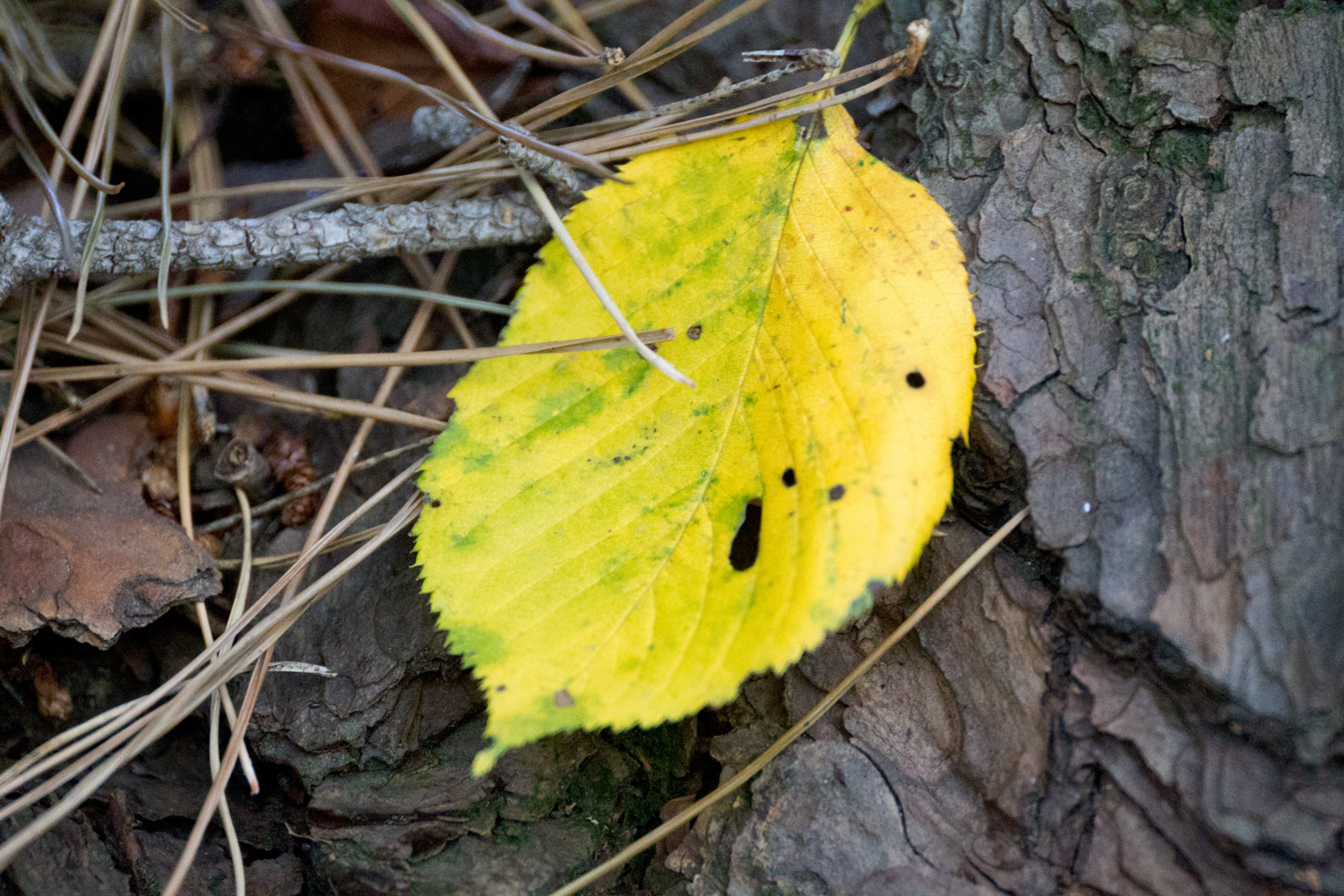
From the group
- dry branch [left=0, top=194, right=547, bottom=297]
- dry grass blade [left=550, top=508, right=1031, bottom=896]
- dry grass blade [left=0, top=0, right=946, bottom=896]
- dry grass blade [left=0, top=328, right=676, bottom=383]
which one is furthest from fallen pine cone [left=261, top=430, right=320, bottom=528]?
dry grass blade [left=550, top=508, right=1031, bottom=896]

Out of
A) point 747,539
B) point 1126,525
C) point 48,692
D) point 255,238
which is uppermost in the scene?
point 255,238

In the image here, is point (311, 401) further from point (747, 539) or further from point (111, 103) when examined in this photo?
point (747, 539)

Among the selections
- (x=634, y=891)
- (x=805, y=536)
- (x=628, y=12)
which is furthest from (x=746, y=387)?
(x=628, y=12)

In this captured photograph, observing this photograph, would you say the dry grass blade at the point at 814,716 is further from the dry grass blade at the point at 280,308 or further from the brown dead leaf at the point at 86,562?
the brown dead leaf at the point at 86,562

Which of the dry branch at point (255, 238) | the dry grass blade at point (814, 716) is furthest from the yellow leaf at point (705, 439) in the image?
the dry branch at point (255, 238)

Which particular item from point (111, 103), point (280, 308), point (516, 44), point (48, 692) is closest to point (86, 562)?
point (48, 692)

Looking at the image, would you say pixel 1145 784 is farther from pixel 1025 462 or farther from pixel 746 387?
pixel 746 387
